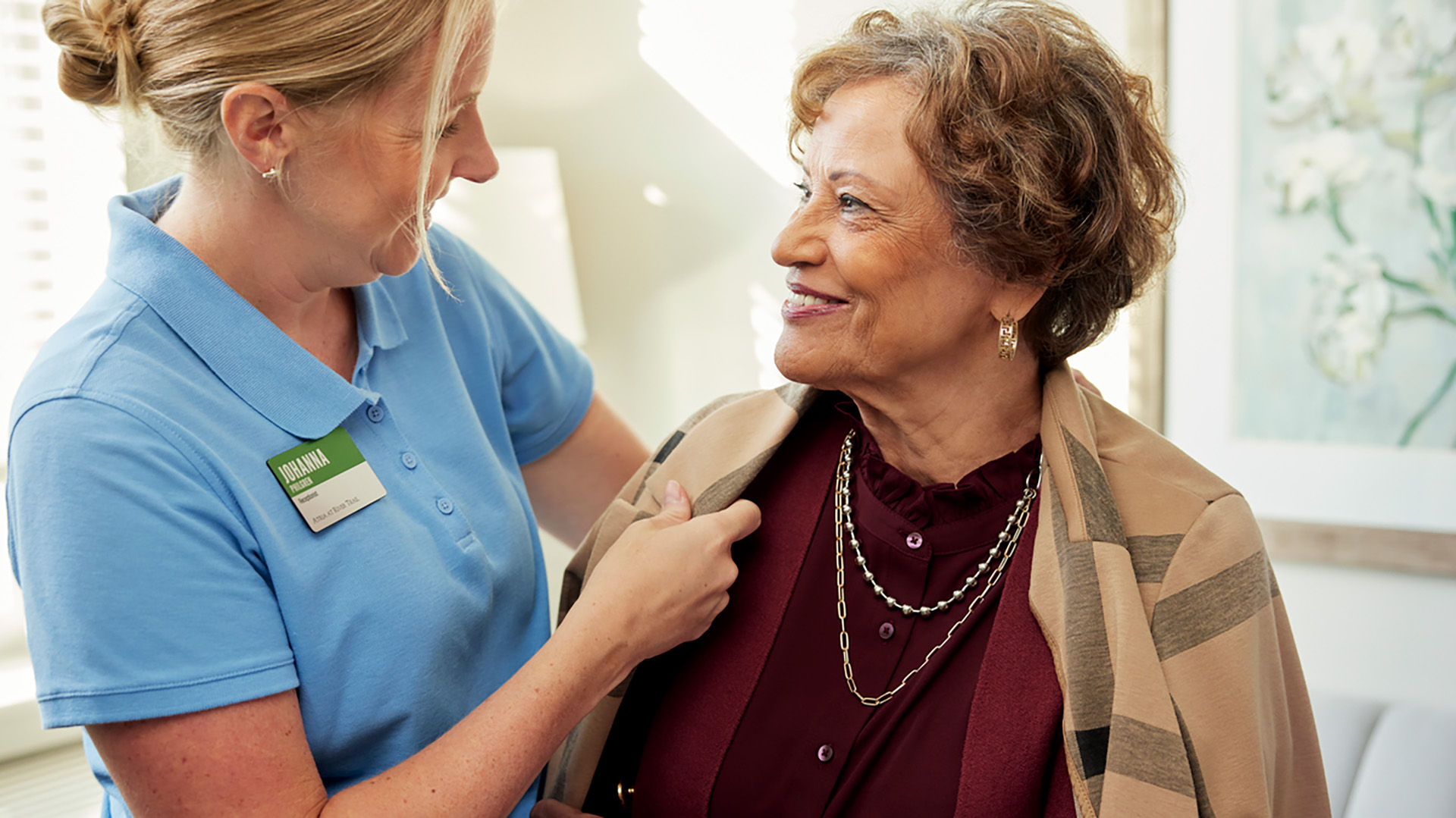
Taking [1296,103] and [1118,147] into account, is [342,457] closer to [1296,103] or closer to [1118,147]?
[1118,147]

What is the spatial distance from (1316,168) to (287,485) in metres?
1.85

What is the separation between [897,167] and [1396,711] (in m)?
1.41

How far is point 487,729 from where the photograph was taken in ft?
3.76

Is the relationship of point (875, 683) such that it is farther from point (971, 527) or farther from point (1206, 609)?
point (1206, 609)

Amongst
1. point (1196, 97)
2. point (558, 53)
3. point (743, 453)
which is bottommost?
point (743, 453)

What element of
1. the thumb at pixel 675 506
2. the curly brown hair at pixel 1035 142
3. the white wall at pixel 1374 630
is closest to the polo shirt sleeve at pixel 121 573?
the thumb at pixel 675 506

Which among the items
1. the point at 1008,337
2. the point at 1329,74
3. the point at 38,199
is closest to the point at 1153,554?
the point at 1008,337

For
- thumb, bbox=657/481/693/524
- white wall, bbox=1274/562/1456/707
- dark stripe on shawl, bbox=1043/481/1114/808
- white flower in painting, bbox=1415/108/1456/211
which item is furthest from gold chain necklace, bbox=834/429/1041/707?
white flower in painting, bbox=1415/108/1456/211

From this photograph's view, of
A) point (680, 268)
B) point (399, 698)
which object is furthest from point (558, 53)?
point (399, 698)

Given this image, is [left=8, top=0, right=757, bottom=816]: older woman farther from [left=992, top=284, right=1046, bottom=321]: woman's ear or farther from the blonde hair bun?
[left=992, top=284, right=1046, bottom=321]: woman's ear

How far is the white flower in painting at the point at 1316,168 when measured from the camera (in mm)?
1911

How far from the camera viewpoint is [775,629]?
1396mm

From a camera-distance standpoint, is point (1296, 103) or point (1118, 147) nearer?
point (1118, 147)

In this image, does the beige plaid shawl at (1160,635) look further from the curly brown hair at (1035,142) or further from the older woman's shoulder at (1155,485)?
the curly brown hair at (1035,142)
